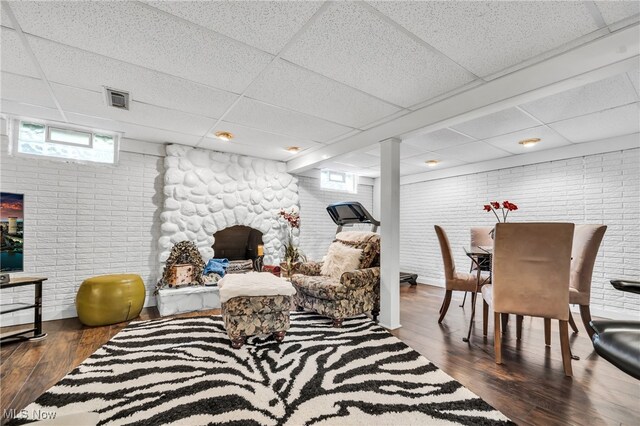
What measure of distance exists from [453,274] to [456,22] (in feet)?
8.28

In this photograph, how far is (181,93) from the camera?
2.55 m

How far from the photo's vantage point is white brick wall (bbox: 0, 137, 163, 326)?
3326 millimetres

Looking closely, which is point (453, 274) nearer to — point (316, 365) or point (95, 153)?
point (316, 365)

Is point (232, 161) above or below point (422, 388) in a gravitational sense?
above

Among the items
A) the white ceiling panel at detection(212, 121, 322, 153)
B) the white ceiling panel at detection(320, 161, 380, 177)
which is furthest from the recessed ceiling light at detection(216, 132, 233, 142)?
the white ceiling panel at detection(320, 161, 380, 177)

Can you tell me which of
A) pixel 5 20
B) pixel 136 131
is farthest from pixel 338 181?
pixel 5 20

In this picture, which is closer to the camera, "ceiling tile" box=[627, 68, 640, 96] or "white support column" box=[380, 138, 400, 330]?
"ceiling tile" box=[627, 68, 640, 96]

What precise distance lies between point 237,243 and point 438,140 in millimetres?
3502

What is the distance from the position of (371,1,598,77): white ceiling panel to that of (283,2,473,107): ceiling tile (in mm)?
111

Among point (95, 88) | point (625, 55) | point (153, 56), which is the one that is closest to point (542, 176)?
point (625, 55)

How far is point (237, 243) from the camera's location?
15.9 feet

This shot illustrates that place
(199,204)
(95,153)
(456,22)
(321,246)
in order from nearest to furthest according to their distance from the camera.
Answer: (456,22), (95,153), (199,204), (321,246)

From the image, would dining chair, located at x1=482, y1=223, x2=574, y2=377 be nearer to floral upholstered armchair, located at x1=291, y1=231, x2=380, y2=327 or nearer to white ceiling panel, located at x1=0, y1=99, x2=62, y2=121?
floral upholstered armchair, located at x1=291, y1=231, x2=380, y2=327

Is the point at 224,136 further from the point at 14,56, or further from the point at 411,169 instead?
the point at 411,169
